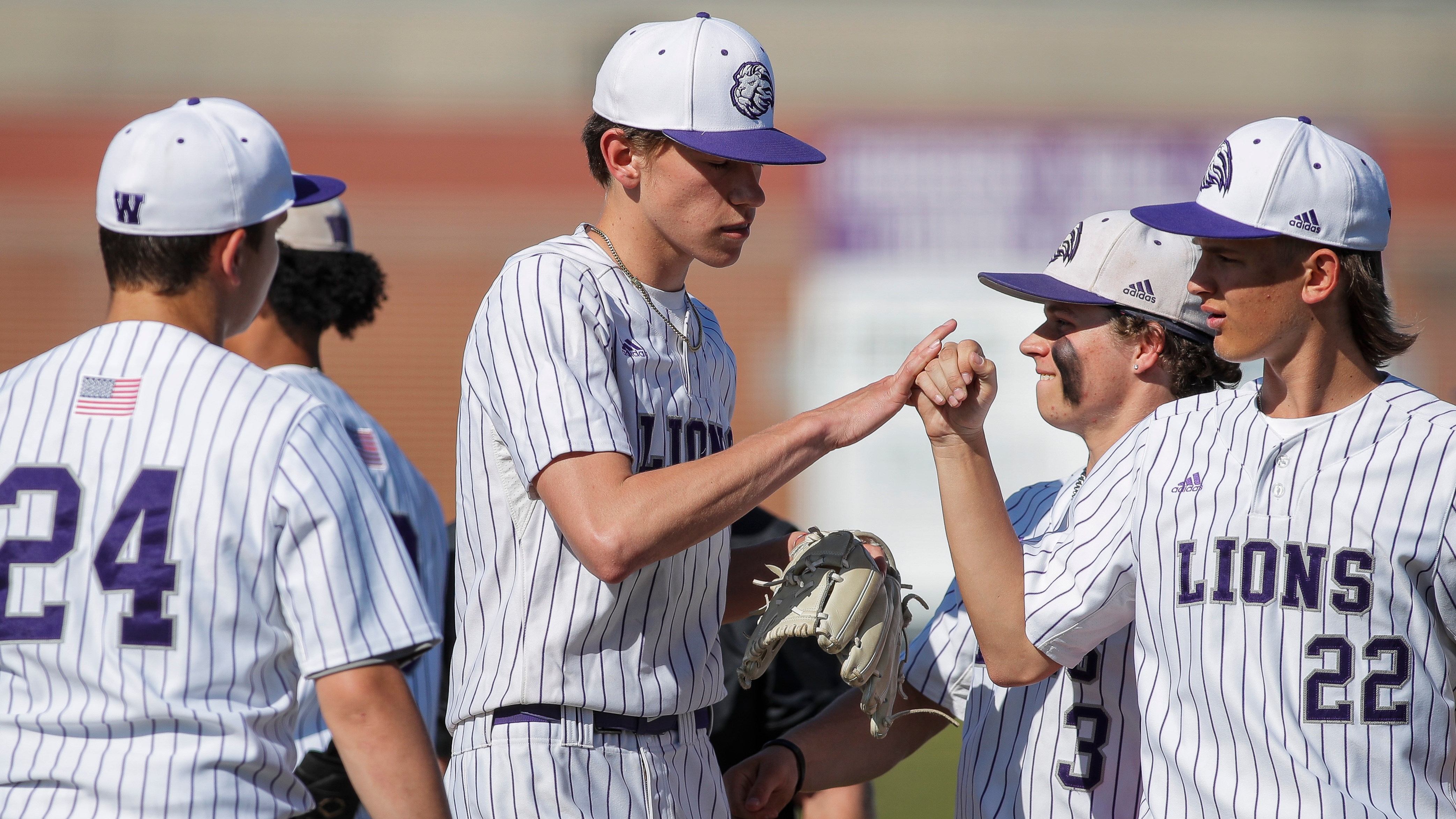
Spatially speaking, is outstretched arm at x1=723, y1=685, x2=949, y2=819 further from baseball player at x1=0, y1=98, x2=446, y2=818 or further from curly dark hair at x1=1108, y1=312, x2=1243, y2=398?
baseball player at x1=0, y1=98, x2=446, y2=818

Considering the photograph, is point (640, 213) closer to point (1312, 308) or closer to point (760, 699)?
point (1312, 308)

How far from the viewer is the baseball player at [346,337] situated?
4.15 m

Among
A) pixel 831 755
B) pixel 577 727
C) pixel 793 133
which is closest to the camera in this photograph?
pixel 577 727

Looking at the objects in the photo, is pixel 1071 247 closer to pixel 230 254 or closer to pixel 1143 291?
pixel 1143 291

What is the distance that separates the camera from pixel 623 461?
2.42 meters

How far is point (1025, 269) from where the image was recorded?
53.6 ft

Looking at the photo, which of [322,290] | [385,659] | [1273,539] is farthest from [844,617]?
[322,290]

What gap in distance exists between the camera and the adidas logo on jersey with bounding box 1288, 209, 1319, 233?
237cm

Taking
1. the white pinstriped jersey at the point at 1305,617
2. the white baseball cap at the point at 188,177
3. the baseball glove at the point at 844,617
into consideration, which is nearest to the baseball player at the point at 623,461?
the baseball glove at the point at 844,617

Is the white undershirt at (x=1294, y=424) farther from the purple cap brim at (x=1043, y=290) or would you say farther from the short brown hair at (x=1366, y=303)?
the purple cap brim at (x=1043, y=290)

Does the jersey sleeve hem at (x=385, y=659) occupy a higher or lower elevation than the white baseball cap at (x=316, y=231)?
lower

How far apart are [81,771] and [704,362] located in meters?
1.37

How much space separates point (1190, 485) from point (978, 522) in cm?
41

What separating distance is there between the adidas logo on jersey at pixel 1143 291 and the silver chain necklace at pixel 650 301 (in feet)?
3.05
